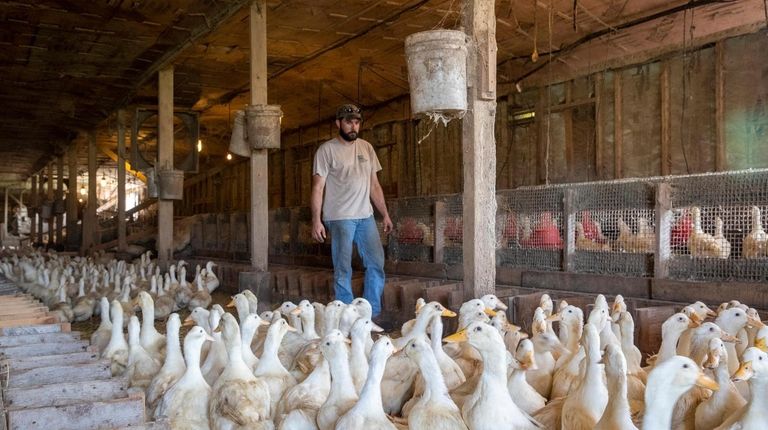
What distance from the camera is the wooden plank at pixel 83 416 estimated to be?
2.69 meters

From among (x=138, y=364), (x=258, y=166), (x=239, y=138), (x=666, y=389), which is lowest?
(x=138, y=364)

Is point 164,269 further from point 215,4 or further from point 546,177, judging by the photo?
point 546,177

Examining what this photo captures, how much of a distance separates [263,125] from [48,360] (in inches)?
171

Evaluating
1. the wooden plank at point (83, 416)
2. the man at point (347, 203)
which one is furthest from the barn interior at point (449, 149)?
the man at point (347, 203)

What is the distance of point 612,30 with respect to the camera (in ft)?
31.8

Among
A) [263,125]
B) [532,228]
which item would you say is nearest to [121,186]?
[263,125]

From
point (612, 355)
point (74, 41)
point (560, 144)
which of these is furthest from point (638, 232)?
point (74, 41)

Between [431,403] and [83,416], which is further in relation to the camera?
[431,403]

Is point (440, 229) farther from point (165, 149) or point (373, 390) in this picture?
point (165, 149)

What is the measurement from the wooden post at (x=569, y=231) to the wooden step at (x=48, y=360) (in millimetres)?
3930

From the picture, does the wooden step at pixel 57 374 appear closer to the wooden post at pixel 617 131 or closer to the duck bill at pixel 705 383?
the duck bill at pixel 705 383

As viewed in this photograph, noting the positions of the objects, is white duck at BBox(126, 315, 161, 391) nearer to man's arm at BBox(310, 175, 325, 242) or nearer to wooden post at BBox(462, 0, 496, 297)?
man's arm at BBox(310, 175, 325, 242)

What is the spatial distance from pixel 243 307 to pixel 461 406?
9.24 feet

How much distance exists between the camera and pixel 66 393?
3164 mm
